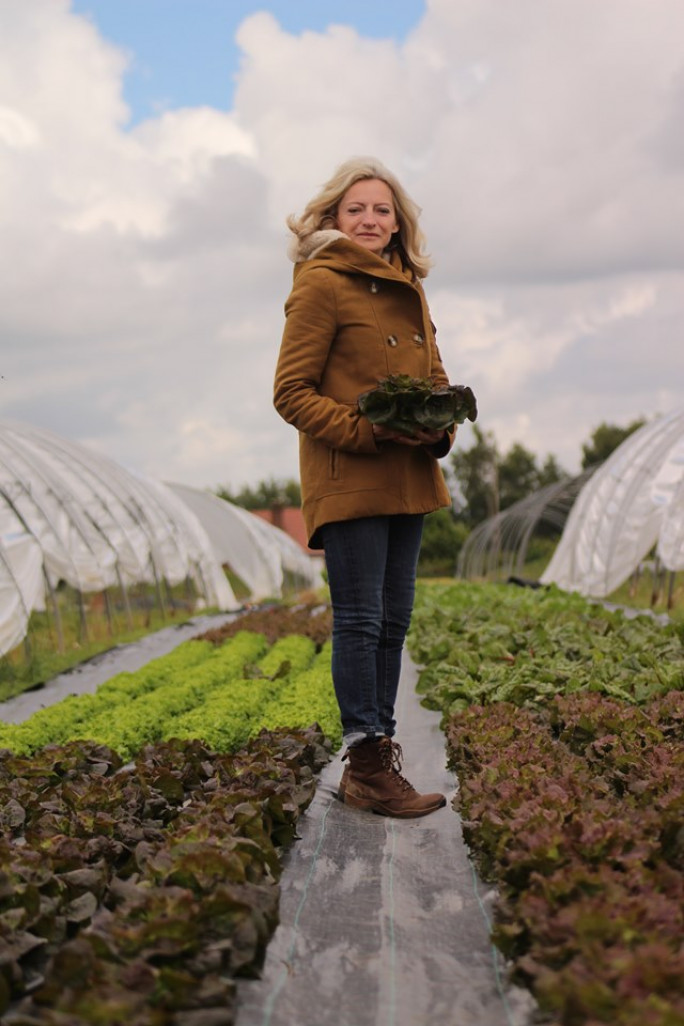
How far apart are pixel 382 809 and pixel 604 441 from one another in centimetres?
4478

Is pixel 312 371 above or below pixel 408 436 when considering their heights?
above

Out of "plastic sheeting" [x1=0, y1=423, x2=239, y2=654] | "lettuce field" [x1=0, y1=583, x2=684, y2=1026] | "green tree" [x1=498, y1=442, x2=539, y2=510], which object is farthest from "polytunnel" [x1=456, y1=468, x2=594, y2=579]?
"lettuce field" [x1=0, y1=583, x2=684, y2=1026]

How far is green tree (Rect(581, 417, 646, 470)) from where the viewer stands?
152ft

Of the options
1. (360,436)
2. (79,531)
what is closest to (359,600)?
(360,436)

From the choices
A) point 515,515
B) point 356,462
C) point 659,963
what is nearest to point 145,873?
point 659,963

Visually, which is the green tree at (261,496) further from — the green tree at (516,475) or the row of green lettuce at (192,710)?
the row of green lettuce at (192,710)

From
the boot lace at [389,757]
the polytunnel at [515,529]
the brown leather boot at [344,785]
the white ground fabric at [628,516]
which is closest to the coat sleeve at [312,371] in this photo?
the boot lace at [389,757]

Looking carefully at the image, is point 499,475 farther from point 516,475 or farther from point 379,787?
point 379,787

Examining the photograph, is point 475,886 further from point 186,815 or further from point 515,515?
point 515,515

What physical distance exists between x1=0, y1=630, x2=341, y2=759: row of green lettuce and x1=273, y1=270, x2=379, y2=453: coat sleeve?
6.22 ft

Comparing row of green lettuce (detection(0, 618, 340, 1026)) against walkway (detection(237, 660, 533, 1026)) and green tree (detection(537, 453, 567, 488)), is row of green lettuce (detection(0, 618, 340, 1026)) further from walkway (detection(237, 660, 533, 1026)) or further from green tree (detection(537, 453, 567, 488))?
green tree (detection(537, 453, 567, 488))

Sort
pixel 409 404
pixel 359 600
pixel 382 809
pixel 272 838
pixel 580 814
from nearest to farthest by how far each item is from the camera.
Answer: pixel 580 814 → pixel 272 838 → pixel 409 404 → pixel 359 600 → pixel 382 809

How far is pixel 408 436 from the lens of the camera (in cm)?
359

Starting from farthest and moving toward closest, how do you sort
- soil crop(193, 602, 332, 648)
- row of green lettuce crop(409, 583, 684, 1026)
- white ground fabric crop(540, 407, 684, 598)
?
white ground fabric crop(540, 407, 684, 598) < soil crop(193, 602, 332, 648) < row of green lettuce crop(409, 583, 684, 1026)
